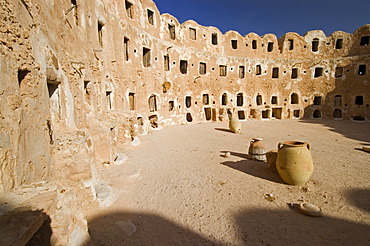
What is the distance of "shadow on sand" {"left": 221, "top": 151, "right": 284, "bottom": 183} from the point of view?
204 inches

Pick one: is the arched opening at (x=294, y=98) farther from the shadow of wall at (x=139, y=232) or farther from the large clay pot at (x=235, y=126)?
the shadow of wall at (x=139, y=232)

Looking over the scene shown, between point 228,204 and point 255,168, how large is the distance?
2401 mm

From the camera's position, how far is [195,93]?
1775 centimetres

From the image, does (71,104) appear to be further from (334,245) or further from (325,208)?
(325,208)

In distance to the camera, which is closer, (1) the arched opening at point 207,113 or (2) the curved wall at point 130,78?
(2) the curved wall at point 130,78

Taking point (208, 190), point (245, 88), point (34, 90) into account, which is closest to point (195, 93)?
point (245, 88)

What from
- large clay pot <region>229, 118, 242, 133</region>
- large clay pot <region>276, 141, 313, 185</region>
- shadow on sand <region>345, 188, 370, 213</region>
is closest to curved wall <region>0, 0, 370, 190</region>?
large clay pot <region>276, 141, 313, 185</region>

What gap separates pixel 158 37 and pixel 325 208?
50.7 feet

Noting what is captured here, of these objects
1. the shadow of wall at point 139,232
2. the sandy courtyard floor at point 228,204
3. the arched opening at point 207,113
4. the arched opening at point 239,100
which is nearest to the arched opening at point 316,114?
the arched opening at point 239,100

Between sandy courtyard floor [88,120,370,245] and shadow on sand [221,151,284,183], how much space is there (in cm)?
3

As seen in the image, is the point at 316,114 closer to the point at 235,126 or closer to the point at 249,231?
the point at 235,126

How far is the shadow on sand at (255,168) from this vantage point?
17.0ft

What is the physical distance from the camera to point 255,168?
5898mm

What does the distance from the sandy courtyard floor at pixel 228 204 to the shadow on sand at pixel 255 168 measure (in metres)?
0.03
